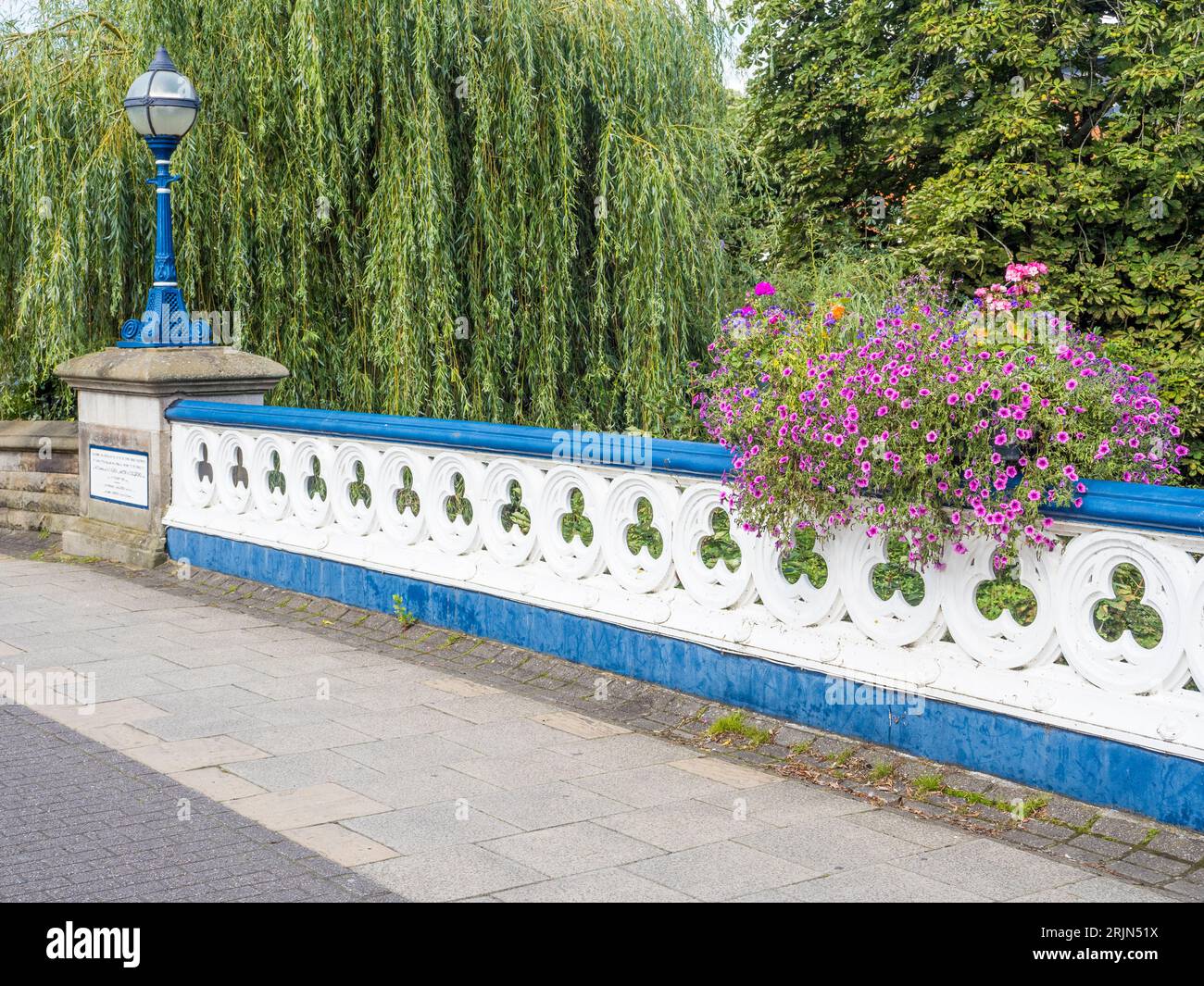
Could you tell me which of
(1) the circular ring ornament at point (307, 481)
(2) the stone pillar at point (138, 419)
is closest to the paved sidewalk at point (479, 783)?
(1) the circular ring ornament at point (307, 481)

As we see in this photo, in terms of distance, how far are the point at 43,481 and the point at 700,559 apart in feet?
26.3

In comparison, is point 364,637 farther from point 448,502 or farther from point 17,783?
point 17,783

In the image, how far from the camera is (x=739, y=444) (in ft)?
20.2

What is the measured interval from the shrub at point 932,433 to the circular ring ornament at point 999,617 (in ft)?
0.24

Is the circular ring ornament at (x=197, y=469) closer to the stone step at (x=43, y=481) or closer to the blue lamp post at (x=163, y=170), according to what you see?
the blue lamp post at (x=163, y=170)

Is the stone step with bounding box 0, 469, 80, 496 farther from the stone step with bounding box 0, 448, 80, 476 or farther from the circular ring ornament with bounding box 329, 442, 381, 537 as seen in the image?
the circular ring ornament with bounding box 329, 442, 381, 537

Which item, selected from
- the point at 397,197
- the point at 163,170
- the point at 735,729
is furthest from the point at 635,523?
the point at 163,170

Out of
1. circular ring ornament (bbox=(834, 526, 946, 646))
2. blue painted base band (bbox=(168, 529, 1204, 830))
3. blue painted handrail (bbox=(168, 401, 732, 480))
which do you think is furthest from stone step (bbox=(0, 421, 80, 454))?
circular ring ornament (bbox=(834, 526, 946, 646))

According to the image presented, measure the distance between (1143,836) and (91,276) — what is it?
9.96 m

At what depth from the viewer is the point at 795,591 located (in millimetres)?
6211

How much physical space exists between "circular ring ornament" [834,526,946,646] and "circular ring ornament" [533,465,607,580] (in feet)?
5.02

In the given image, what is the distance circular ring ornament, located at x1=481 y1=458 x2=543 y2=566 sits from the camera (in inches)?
298

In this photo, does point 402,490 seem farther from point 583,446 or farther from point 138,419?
point 138,419

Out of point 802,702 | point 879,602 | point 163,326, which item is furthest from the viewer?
point 163,326
